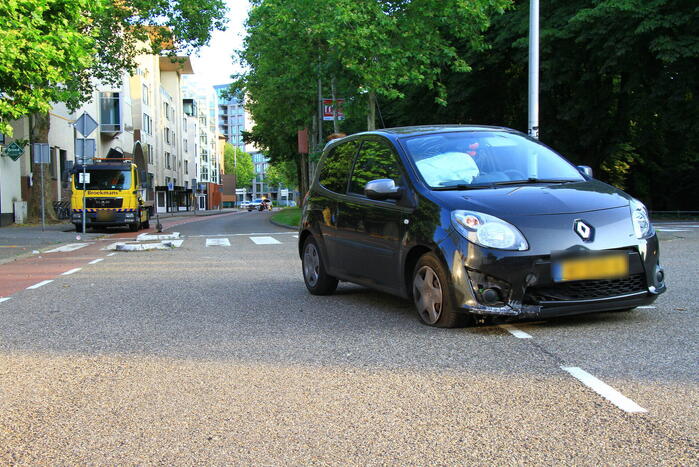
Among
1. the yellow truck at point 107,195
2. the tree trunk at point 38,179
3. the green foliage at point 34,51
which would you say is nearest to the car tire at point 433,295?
the green foliage at point 34,51

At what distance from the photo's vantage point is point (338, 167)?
25.9 feet

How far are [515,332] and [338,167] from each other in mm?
2978

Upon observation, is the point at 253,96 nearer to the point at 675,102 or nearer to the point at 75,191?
the point at 75,191

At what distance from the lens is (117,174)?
27094mm

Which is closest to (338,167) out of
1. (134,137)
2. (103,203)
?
(103,203)

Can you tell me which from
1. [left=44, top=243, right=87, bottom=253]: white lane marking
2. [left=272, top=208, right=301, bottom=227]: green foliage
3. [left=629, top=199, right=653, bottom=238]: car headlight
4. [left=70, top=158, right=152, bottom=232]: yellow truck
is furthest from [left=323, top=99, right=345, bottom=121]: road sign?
[left=629, top=199, right=653, bottom=238]: car headlight

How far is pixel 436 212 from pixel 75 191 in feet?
77.0

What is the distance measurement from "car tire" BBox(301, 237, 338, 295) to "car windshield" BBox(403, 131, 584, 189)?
1.96 metres

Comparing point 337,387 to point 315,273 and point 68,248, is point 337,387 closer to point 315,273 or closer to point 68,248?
point 315,273

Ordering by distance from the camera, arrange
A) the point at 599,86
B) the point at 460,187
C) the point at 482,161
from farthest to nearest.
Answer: the point at 599,86 → the point at 482,161 → the point at 460,187

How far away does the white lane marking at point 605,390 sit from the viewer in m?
3.71

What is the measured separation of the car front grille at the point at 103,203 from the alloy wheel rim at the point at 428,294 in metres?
22.3

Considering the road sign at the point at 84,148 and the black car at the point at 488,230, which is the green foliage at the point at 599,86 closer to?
the road sign at the point at 84,148

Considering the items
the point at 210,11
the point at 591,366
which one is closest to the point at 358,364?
the point at 591,366
